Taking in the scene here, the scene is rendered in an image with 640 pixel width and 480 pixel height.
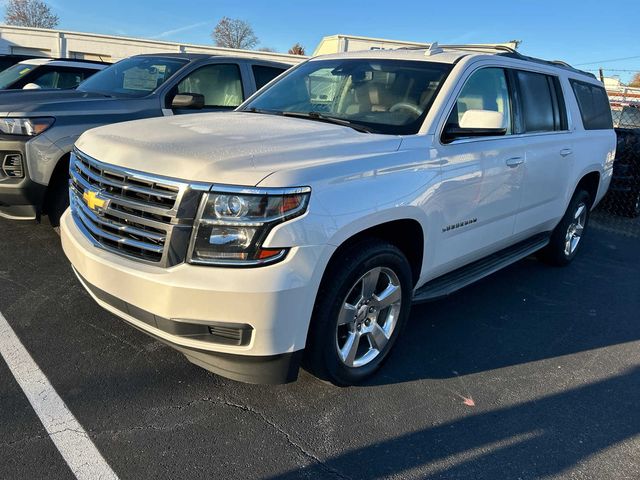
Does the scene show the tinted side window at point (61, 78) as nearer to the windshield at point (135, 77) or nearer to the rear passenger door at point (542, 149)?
the windshield at point (135, 77)

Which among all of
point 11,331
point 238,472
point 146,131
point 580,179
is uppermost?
point 146,131

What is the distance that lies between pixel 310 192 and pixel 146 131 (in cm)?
121

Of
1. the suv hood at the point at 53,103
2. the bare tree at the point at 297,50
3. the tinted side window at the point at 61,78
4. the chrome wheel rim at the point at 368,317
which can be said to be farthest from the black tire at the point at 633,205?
the bare tree at the point at 297,50

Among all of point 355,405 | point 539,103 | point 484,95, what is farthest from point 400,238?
point 539,103

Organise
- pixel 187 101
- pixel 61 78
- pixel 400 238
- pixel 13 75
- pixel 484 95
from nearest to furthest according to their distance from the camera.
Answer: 1. pixel 400 238
2. pixel 484 95
3. pixel 187 101
4. pixel 13 75
5. pixel 61 78

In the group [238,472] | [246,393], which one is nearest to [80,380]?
[246,393]

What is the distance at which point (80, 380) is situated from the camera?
9.64ft

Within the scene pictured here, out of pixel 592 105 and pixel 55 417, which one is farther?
pixel 592 105

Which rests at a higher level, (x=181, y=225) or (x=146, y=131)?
(x=146, y=131)

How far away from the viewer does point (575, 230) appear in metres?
5.73

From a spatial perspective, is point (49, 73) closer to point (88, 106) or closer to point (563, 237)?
point (88, 106)

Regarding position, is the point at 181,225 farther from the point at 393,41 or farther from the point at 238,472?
the point at 393,41

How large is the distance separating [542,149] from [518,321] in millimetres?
1433

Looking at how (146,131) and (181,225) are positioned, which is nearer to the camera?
(181,225)
